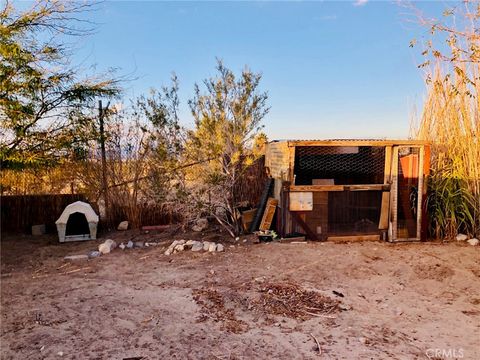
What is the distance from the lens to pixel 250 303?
140 inches

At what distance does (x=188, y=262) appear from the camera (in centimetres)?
514

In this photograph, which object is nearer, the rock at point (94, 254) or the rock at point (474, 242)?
the rock at point (94, 254)

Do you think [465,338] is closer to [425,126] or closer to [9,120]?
[425,126]

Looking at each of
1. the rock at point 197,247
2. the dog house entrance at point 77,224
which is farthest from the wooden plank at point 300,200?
the dog house entrance at point 77,224

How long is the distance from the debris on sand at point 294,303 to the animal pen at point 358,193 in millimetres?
2246

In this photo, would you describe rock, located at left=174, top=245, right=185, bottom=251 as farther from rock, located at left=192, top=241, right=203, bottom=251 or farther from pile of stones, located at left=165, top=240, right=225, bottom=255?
rock, located at left=192, top=241, right=203, bottom=251

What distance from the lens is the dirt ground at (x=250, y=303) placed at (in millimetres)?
2773

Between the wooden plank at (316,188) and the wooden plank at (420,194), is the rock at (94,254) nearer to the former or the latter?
the wooden plank at (316,188)

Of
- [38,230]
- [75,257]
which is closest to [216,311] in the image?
[75,257]

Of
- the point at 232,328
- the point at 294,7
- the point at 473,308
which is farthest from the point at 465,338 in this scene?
the point at 294,7

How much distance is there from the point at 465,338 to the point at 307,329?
1333 mm

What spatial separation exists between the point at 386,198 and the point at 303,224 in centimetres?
161

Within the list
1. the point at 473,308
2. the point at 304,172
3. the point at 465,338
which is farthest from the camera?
the point at 304,172

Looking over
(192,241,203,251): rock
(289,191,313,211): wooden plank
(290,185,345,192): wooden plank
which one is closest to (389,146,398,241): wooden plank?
(290,185,345,192): wooden plank
